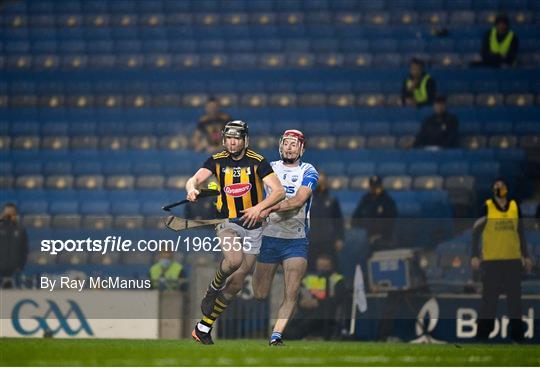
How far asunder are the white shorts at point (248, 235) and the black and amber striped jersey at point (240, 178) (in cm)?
12

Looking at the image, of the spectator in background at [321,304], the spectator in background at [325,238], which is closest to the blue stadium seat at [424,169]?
the spectator in background at [321,304]

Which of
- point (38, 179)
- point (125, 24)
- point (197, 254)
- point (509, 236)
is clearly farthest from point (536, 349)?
point (125, 24)

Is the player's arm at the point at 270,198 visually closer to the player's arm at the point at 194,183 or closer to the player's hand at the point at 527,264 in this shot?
the player's arm at the point at 194,183

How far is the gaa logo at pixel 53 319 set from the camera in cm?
1448

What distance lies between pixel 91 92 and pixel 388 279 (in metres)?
9.60

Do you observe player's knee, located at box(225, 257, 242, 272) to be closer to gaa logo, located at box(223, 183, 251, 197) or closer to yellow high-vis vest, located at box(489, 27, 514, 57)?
gaa logo, located at box(223, 183, 251, 197)

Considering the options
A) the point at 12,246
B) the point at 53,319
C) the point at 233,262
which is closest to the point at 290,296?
the point at 233,262

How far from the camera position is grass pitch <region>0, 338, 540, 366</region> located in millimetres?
11195

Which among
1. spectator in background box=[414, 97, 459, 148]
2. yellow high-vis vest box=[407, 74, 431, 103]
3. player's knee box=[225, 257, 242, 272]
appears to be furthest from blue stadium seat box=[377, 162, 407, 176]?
player's knee box=[225, 257, 242, 272]

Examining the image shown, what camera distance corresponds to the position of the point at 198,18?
78.0 feet

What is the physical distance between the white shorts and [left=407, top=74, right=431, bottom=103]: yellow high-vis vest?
31.5 feet

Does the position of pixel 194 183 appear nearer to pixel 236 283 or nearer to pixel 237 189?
pixel 237 189

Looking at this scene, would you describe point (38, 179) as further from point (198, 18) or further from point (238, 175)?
point (238, 175)

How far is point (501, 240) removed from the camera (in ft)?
48.2
